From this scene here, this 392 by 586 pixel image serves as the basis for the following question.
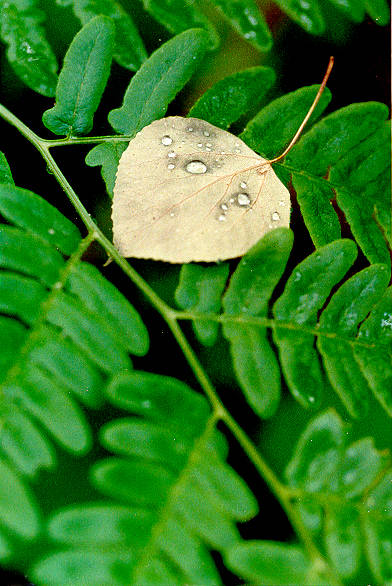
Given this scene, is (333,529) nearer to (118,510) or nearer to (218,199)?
(118,510)

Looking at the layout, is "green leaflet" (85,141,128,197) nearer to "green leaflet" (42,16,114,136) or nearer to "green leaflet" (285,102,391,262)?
"green leaflet" (42,16,114,136)

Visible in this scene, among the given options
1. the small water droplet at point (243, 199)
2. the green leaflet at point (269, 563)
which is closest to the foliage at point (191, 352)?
the green leaflet at point (269, 563)

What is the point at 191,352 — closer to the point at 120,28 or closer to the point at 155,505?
the point at 155,505

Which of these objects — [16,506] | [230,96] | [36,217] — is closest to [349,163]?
[230,96]

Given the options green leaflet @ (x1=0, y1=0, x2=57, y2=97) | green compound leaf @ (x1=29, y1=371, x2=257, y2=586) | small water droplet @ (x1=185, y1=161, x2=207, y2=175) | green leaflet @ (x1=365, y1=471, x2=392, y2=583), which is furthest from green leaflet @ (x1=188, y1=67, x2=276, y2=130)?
green leaflet @ (x1=365, y1=471, x2=392, y2=583)

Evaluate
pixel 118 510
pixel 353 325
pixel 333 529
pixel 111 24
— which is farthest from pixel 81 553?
pixel 111 24

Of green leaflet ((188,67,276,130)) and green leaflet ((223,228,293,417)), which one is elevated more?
green leaflet ((188,67,276,130))
